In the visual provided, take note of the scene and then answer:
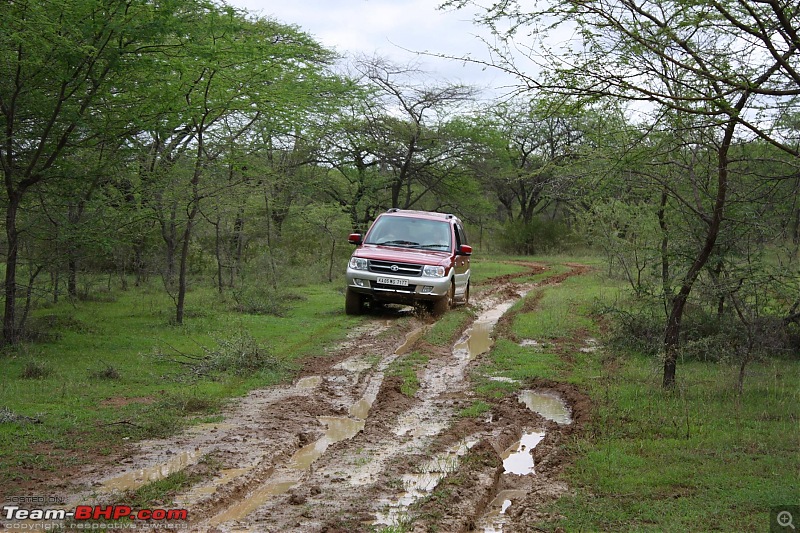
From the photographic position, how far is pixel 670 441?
6.82 metres

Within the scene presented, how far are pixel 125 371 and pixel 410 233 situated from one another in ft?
25.7

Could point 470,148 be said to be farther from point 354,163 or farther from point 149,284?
point 149,284

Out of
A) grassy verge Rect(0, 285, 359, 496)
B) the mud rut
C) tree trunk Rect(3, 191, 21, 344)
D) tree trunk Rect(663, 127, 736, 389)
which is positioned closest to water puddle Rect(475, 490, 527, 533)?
the mud rut

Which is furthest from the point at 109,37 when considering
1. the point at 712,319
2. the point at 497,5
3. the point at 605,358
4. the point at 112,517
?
the point at 712,319

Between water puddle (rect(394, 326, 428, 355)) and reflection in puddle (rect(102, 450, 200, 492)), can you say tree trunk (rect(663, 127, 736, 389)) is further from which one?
reflection in puddle (rect(102, 450, 200, 492))

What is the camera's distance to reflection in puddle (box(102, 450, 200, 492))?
17.8ft

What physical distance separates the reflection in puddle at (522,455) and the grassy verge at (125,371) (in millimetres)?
2966

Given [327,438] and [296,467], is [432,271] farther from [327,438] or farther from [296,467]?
[296,467]

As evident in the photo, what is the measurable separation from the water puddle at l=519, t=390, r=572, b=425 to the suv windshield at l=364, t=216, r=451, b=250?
7.17 metres

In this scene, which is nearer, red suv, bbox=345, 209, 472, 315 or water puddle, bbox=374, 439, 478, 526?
water puddle, bbox=374, 439, 478, 526

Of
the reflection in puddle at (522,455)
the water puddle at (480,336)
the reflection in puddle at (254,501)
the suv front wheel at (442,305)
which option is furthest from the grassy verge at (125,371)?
the reflection in puddle at (522,455)

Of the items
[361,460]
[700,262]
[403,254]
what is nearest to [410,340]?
[403,254]

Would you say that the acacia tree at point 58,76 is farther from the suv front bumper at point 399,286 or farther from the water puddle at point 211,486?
the water puddle at point 211,486

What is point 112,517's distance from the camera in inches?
185
